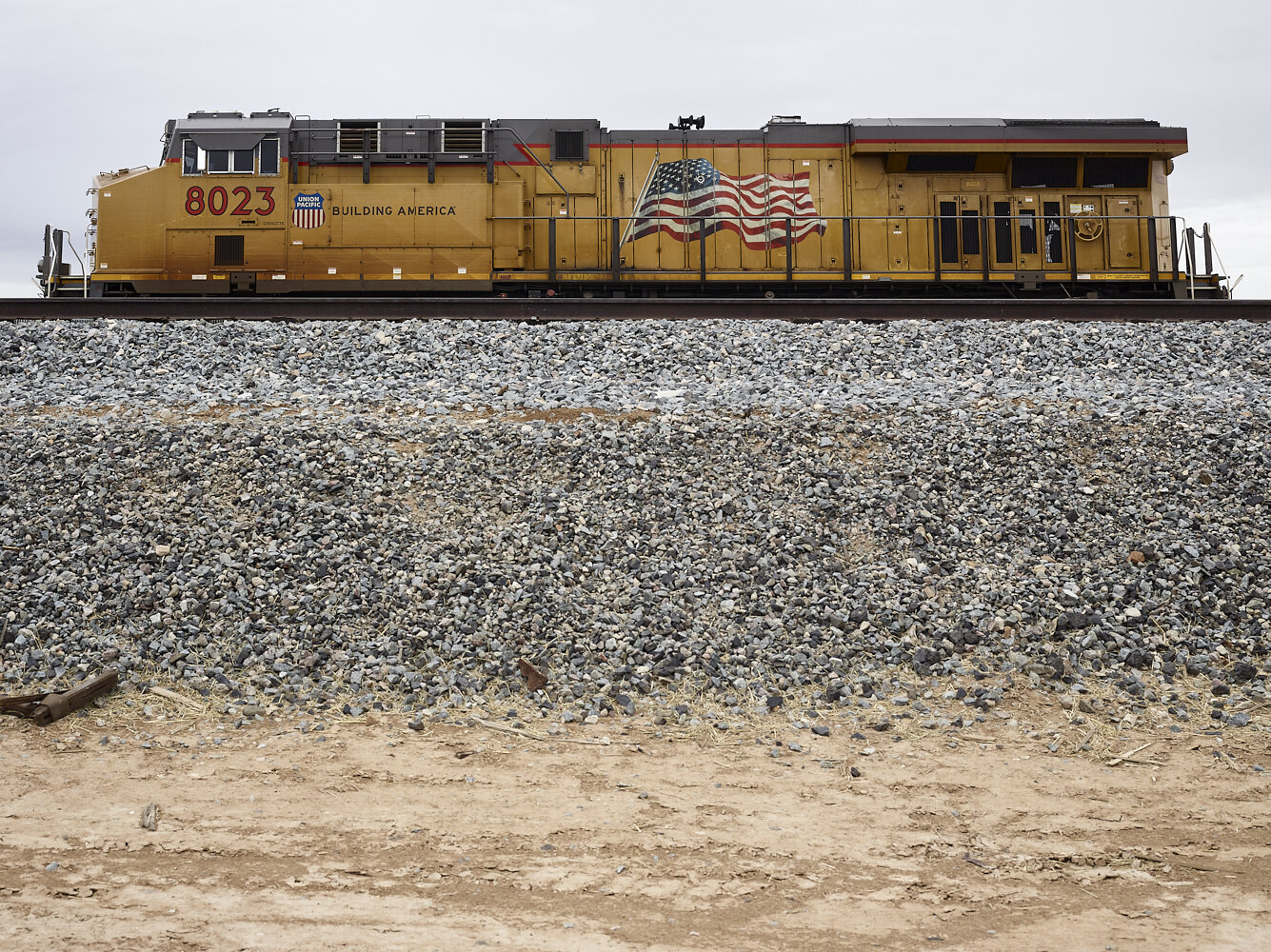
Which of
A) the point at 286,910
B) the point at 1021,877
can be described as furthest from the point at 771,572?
the point at 286,910

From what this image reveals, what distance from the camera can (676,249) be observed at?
14.0 meters

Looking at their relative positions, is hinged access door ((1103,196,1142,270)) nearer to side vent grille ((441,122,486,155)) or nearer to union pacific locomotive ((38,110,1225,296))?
union pacific locomotive ((38,110,1225,296))

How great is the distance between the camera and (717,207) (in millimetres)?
14000

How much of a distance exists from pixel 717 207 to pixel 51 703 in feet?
37.5

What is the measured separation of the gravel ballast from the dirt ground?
17.7 inches

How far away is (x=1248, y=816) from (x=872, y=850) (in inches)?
Result: 75.1

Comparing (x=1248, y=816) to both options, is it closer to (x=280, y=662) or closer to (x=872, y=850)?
(x=872, y=850)

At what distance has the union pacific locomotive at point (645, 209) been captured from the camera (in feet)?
43.1

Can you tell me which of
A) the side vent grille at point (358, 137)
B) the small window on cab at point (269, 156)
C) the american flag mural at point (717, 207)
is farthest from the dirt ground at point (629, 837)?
the side vent grille at point (358, 137)

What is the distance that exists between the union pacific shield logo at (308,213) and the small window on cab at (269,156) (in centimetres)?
55

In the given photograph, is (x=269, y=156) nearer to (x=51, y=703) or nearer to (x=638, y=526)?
(x=638, y=526)

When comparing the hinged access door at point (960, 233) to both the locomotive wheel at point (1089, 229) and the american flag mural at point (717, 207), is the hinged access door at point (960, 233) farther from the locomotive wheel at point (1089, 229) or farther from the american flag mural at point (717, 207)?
the american flag mural at point (717, 207)

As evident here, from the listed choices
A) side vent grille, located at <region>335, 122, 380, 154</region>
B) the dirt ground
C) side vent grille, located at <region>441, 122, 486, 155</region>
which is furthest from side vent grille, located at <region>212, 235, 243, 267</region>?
the dirt ground

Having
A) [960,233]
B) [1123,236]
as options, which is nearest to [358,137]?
[960,233]
